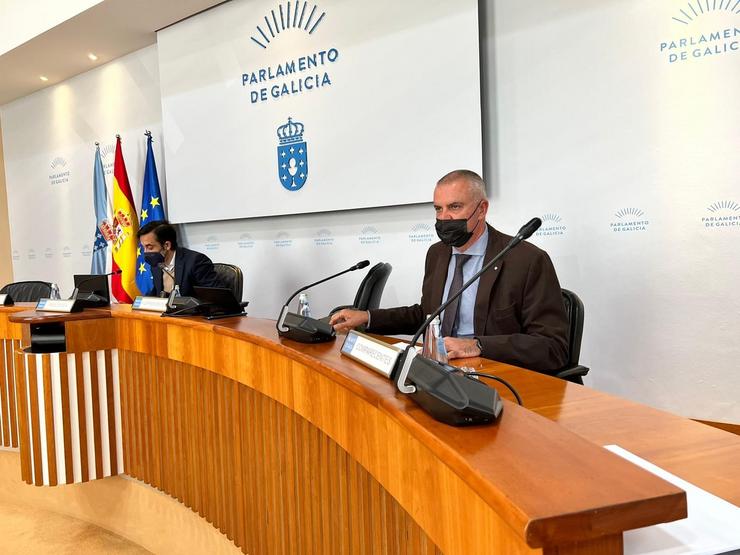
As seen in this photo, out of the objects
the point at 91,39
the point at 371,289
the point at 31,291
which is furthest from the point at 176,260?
the point at 91,39

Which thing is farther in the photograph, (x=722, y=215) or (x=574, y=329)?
(x=722, y=215)

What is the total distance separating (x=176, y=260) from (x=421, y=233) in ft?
4.94

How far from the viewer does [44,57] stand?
5629mm

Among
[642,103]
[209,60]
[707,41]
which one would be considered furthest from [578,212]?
[209,60]

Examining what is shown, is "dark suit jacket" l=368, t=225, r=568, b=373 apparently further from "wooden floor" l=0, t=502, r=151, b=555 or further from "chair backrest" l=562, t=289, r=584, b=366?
"wooden floor" l=0, t=502, r=151, b=555

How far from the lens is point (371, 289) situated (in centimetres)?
300

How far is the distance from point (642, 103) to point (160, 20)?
11.9 ft

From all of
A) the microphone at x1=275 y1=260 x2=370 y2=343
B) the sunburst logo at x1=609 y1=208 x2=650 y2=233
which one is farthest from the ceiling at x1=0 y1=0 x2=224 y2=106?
the microphone at x1=275 y1=260 x2=370 y2=343

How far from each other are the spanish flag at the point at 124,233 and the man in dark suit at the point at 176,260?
1.51m

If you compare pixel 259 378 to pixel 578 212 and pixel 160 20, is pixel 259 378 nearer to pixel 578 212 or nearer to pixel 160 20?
pixel 578 212

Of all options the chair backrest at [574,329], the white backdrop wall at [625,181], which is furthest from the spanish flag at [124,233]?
the chair backrest at [574,329]

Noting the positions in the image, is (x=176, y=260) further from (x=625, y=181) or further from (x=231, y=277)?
(x=625, y=181)

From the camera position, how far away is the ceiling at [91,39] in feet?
15.3

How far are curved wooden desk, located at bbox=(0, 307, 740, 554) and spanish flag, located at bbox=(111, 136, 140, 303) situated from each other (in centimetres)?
271
